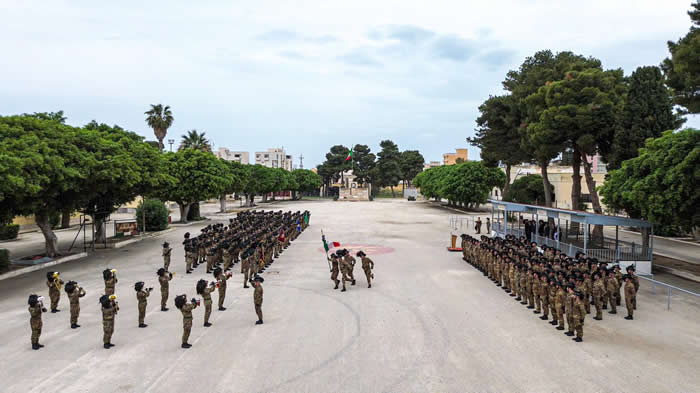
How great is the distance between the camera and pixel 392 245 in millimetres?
24719

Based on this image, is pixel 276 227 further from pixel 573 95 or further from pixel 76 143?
pixel 573 95

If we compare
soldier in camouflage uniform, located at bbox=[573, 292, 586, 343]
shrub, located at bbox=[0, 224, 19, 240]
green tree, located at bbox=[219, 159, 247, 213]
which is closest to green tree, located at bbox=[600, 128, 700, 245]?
soldier in camouflage uniform, located at bbox=[573, 292, 586, 343]

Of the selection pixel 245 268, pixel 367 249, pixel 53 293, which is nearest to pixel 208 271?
pixel 245 268

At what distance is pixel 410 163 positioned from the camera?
110 metres

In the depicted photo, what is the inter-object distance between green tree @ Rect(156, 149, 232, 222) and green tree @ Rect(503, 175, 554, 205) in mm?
37524

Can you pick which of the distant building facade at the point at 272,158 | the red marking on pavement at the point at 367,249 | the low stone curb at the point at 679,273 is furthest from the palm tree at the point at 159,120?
the distant building facade at the point at 272,158

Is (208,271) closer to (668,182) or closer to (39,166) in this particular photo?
(39,166)

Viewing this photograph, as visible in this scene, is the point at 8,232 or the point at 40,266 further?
the point at 8,232

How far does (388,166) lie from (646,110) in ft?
252

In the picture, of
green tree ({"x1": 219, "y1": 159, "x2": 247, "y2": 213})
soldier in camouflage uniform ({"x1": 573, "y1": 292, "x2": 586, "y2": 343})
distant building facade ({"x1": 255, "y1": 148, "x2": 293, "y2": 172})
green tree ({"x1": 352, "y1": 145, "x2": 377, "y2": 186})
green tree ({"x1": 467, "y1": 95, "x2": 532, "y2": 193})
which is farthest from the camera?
distant building facade ({"x1": 255, "y1": 148, "x2": 293, "y2": 172})

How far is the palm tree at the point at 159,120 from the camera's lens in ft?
184

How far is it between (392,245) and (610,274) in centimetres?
1386

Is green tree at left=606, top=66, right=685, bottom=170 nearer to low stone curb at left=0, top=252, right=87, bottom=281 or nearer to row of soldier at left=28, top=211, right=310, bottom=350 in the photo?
row of soldier at left=28, top=211, right=310, bottom=350

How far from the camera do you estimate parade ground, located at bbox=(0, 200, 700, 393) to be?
24.9 feet
